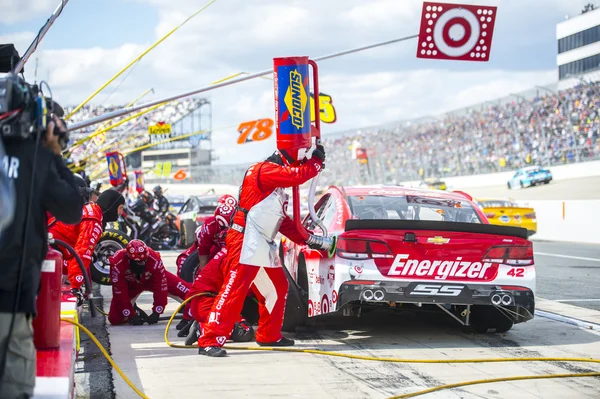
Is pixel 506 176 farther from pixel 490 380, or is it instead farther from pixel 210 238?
pixel 490 380

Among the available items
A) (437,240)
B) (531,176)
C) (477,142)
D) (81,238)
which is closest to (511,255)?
(437,240)

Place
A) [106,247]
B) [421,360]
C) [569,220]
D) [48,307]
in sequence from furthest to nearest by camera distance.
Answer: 1. [569,220]
2. [106,247]
3. [421,360]
4. [48,307]

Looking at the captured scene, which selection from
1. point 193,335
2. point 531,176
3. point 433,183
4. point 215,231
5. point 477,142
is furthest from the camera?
point 477,142

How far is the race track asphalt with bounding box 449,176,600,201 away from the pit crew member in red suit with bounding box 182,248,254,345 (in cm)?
3318

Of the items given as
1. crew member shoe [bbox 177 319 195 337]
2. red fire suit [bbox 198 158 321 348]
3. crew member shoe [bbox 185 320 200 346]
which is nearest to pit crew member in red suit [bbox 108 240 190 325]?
crew member shoe [bbox 177 319 195 337]

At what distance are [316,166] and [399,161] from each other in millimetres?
48092

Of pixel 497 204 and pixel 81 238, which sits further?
pixel 497 204

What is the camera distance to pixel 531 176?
149 ft

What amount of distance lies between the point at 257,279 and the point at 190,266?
241cm

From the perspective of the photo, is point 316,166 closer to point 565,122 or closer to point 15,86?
point 15,86

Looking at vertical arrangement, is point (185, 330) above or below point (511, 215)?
below

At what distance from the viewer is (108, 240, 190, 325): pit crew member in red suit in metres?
8.34

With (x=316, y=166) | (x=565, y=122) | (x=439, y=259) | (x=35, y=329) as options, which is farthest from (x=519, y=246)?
(x=565, y=122)

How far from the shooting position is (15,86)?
3.83 metres
